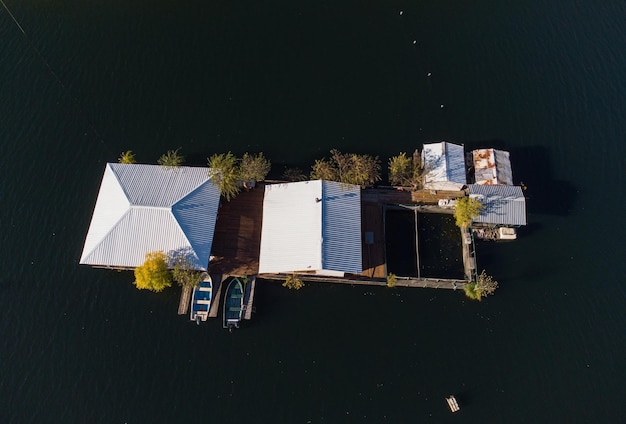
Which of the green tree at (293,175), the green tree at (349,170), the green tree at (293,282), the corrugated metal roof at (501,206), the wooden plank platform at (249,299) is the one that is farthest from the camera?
the green tree at (293,175)

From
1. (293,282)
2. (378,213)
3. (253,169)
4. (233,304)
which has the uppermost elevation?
(253,169)

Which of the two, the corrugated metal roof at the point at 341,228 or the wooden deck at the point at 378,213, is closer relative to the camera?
the corrugated metal roof at the point at 341,228

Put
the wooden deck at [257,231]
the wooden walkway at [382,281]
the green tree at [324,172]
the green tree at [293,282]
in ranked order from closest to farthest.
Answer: the green tree at [293,282]
the wooden walkway at [382,281]
the wooden deck at [257,231]
the green tree at [324,172]

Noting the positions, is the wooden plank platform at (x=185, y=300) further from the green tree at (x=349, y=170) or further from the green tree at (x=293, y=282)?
the green tree at (x=349, y=170)

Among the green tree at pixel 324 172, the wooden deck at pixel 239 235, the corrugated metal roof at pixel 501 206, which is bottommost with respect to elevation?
the wooden deck at pixel 239 235

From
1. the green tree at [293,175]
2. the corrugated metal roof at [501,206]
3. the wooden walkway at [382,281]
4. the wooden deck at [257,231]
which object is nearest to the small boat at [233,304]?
the wooden deck at [257,231]

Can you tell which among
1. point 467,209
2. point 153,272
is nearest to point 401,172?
point 467,209

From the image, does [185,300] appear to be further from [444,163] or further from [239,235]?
[444,163]
